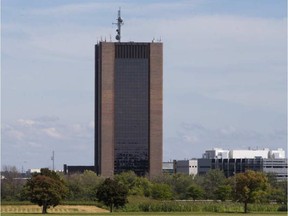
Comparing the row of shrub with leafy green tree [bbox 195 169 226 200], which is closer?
the row of shrub

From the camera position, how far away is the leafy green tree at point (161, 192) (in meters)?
139

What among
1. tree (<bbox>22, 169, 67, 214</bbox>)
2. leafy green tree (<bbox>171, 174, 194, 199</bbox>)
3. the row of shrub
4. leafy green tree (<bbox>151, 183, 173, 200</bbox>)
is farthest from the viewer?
leafy green tree (<bbox>171, 174, 194, 199</bbox>)

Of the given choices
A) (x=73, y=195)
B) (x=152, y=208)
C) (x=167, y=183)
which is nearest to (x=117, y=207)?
(x=152, y=208)

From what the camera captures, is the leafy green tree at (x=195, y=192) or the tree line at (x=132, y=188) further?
the leafy green tree at (x=195, y=192)

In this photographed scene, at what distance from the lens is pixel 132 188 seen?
14488cm

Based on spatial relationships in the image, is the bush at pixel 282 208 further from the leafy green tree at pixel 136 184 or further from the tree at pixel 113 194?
the leafy green tree at pixel 136 184

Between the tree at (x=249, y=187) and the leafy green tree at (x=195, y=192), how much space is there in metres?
38.6

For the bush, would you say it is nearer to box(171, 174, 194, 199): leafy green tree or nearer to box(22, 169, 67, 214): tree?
box(22, 169, 67, 214): tree

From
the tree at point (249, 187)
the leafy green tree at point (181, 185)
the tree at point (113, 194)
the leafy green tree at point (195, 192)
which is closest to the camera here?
the tree at point (113, 194)

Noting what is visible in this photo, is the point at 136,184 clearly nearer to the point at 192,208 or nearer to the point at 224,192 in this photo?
the point at 224,192

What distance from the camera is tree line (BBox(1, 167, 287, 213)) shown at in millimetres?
97688

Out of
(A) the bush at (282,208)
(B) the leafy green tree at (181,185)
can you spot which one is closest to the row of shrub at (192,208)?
(A) the bush at (282,208)

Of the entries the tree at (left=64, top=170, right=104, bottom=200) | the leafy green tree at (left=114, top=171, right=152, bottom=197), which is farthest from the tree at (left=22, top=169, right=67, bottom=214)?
the leafy green tree at (left=114, top=171, right=152, bottom=197)

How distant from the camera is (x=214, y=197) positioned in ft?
476
